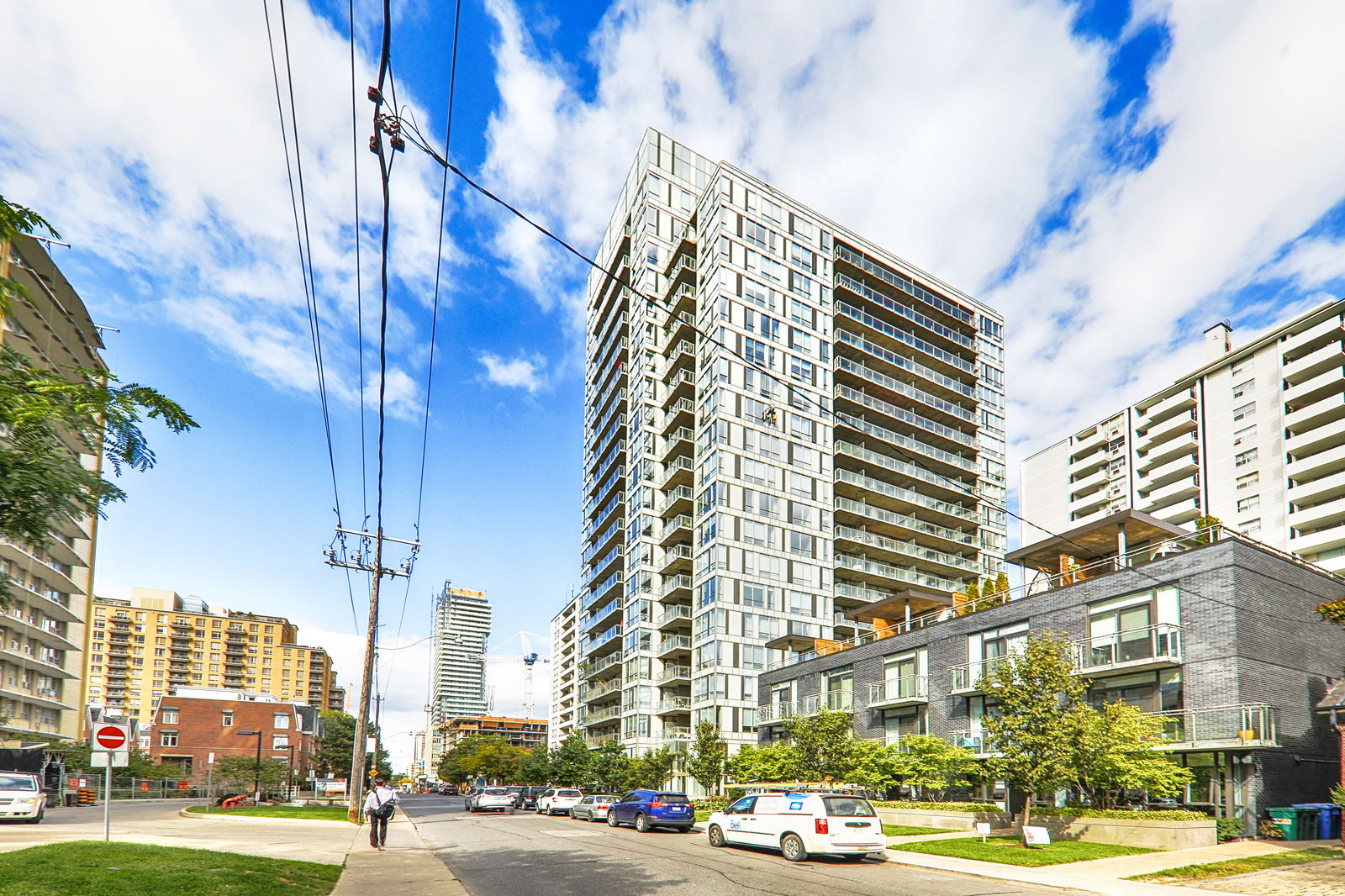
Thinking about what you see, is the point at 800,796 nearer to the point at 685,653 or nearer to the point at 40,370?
the point at 40,370

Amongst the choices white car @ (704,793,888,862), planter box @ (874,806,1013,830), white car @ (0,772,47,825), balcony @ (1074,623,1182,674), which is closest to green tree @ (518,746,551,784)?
white car @ (0,772,47,825)

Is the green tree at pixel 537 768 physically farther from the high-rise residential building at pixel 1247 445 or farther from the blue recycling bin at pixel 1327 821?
the blue recycling bin at pixel 1327 821

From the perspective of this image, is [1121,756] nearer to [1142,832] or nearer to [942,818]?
[1142,832]

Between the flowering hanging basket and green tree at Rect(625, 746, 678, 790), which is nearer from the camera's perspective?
the flowering hanging basket

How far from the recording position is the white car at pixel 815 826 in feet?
63.4

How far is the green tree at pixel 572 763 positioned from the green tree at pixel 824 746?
3226 cm

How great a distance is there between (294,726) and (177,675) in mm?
75158

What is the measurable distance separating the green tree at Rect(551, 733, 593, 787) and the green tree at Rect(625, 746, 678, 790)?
7.43m

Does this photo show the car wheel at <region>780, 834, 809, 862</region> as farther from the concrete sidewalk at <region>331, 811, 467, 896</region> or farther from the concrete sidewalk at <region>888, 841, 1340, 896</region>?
the concrete sidewalk at <region>331, 811, 467, 896</region>

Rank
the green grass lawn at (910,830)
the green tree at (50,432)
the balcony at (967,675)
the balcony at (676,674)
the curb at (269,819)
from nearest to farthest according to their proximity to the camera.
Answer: the green tree at (50,432) < the green grass lawn at (910,830) < the curb at (269,819) < the balcony at (967,675) < the balcony at (676,674)

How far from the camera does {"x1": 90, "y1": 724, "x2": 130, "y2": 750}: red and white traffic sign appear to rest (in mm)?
18609

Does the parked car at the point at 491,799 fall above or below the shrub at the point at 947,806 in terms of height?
below

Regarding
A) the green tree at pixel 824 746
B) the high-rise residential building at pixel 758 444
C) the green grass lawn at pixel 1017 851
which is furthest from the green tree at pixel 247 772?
the green grass lawn at pixel 1017 851

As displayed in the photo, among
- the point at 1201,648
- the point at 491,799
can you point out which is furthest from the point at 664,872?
the point at 491,799
